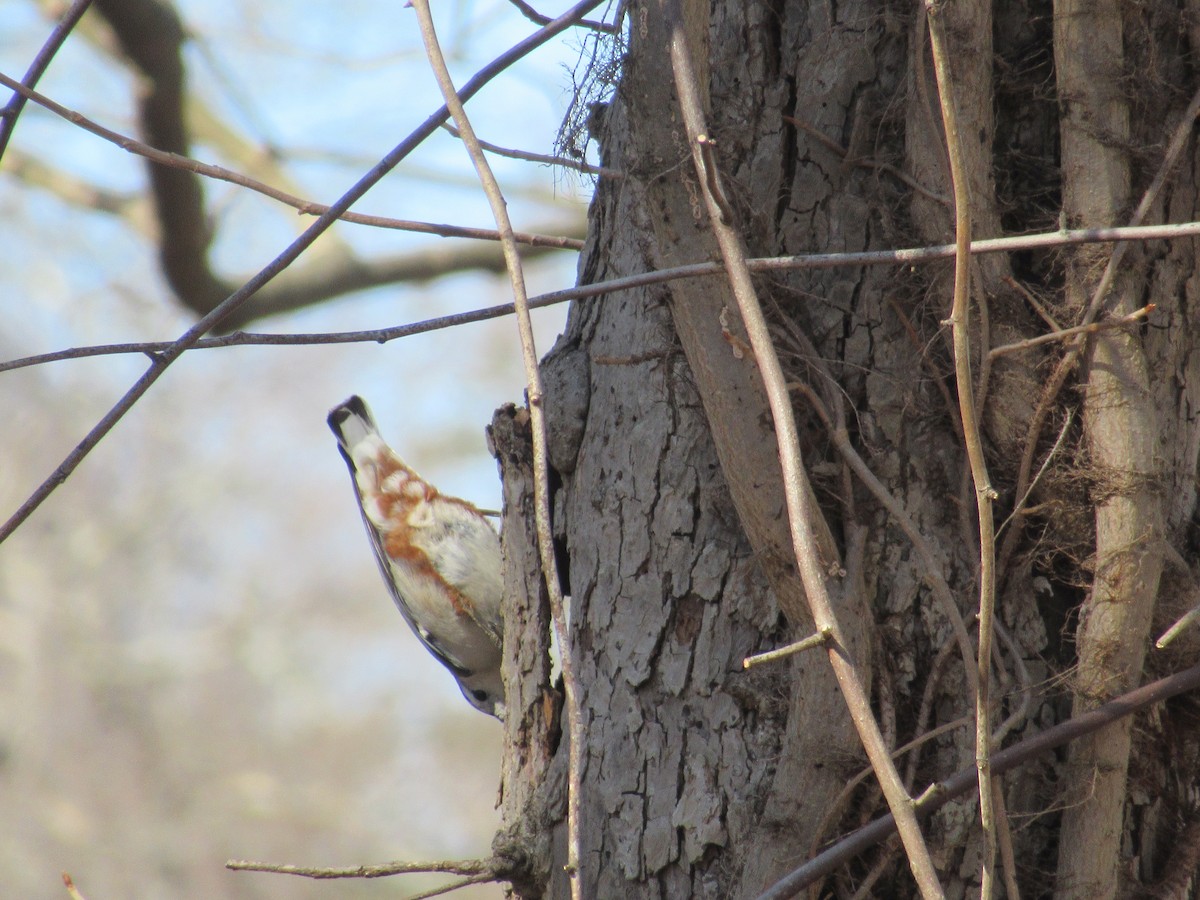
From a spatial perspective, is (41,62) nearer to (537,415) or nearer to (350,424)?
(537,415)

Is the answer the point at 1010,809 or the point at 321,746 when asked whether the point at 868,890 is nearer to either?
the point at 1010,809

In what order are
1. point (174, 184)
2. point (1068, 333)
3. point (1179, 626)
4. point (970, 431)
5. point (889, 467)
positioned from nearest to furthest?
point (970, 431) < point (1179, 626) < point (1068, 333) < point (889, 467) < point (174, 184)

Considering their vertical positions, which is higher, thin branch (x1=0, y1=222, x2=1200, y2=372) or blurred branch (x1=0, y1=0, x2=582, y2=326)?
blurred branch (x1=0, y1=0, x2=582, y2=326)

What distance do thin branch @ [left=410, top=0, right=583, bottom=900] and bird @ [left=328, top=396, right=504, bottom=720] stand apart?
7.12 ft

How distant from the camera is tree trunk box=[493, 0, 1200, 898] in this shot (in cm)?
138

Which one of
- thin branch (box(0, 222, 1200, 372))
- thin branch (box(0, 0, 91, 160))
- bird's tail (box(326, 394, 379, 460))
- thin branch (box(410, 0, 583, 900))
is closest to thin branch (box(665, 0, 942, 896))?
thin branch (box(0, 222, 1200, 372))

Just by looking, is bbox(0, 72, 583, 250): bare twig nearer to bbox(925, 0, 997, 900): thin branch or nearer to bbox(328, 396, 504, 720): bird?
bbox(925, 0, 997, 900): thin branch

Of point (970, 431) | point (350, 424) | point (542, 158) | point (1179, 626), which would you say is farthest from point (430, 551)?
point (970, 431)

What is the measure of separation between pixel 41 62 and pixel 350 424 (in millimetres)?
2171

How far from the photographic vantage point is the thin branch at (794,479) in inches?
35.5

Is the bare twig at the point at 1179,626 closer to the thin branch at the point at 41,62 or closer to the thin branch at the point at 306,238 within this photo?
the thin branch at the point at 306,238

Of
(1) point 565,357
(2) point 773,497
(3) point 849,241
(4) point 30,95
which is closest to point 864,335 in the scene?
(3) point 849,241

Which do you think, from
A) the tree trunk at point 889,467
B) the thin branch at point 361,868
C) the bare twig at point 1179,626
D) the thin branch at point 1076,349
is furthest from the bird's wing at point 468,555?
the bare twig at point 1179,626

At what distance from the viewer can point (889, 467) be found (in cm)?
151
